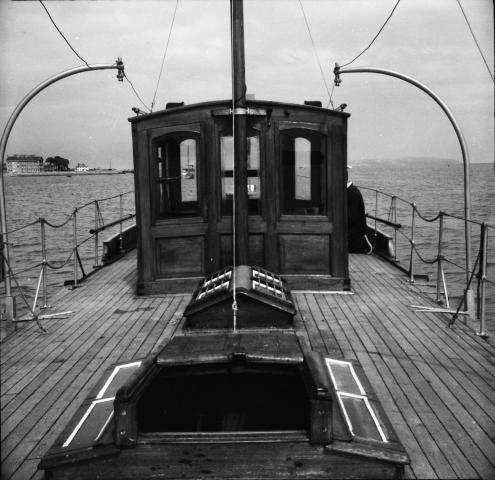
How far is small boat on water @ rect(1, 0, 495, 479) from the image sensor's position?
3.13 metres

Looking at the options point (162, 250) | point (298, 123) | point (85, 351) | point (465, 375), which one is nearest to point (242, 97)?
point (298, 123)

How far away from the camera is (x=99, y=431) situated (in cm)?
343

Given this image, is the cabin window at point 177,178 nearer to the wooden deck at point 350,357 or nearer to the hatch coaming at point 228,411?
the wooden deck at point 350,357

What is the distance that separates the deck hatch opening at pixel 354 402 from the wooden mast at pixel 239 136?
2.69m

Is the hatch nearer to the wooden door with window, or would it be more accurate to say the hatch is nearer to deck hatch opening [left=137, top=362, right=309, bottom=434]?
the wooden door with window

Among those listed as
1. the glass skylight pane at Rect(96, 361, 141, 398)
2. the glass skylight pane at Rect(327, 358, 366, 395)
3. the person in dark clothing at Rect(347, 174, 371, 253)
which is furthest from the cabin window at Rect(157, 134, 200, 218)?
the person in dark clothing at Rect(347, 174, 371, 253)

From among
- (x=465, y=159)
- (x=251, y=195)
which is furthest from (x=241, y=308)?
(x=465, y=159)

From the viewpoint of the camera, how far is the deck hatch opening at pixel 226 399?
12.6 feet

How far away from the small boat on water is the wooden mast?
0.06 feet

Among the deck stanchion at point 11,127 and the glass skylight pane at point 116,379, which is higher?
the deck stanchion at point 11,127

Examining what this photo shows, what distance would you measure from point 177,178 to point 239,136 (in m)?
1.45

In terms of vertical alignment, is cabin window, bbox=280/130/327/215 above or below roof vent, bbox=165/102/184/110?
below

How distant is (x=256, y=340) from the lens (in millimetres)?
4238

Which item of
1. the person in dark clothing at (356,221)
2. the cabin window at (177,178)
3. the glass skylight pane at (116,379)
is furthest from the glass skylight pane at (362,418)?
the person in dark clothing at (356,221)
